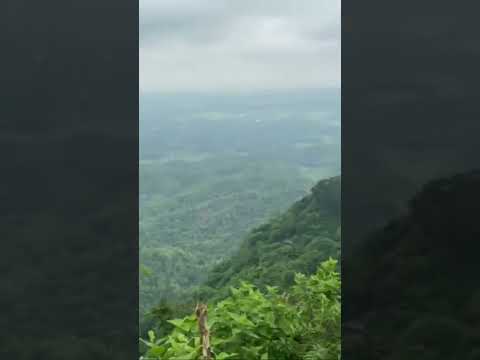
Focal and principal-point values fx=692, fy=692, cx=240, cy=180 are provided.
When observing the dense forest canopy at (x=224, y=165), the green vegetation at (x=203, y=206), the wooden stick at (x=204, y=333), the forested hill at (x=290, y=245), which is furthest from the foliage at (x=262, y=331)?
the dense forest canopy at (x=224, y=165)

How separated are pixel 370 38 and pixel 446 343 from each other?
1.64 metres

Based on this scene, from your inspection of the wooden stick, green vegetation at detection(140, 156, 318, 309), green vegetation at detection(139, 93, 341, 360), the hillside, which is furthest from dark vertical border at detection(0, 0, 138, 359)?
green vegetation at detection(140, 156, 318, 309)

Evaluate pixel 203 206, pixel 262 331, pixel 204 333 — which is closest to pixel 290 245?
pixel 203 206

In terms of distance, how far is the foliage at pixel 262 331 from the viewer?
5141 millimetres

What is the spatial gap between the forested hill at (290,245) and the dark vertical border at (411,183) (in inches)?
133

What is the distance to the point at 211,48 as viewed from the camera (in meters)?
7.38

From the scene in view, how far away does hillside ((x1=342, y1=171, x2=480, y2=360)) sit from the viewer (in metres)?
3.61

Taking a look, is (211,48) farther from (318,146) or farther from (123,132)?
(123,132)

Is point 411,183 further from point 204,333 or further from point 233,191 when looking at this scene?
point 233,191

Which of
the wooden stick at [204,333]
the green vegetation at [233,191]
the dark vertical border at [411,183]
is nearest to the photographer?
the dark vertical border at [411,183]

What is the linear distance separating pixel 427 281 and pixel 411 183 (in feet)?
1.71

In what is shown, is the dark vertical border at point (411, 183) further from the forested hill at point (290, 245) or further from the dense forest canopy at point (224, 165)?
the dense forest canopy at point (224, 165)

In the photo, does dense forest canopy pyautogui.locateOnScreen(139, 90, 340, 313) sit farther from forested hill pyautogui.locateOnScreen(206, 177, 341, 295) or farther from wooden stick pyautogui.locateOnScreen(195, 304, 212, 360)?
wooden stick pyautogui.locateOnScreen(195, 304, 212, 360)

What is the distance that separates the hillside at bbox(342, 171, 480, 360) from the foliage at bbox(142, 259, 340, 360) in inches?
61.5
